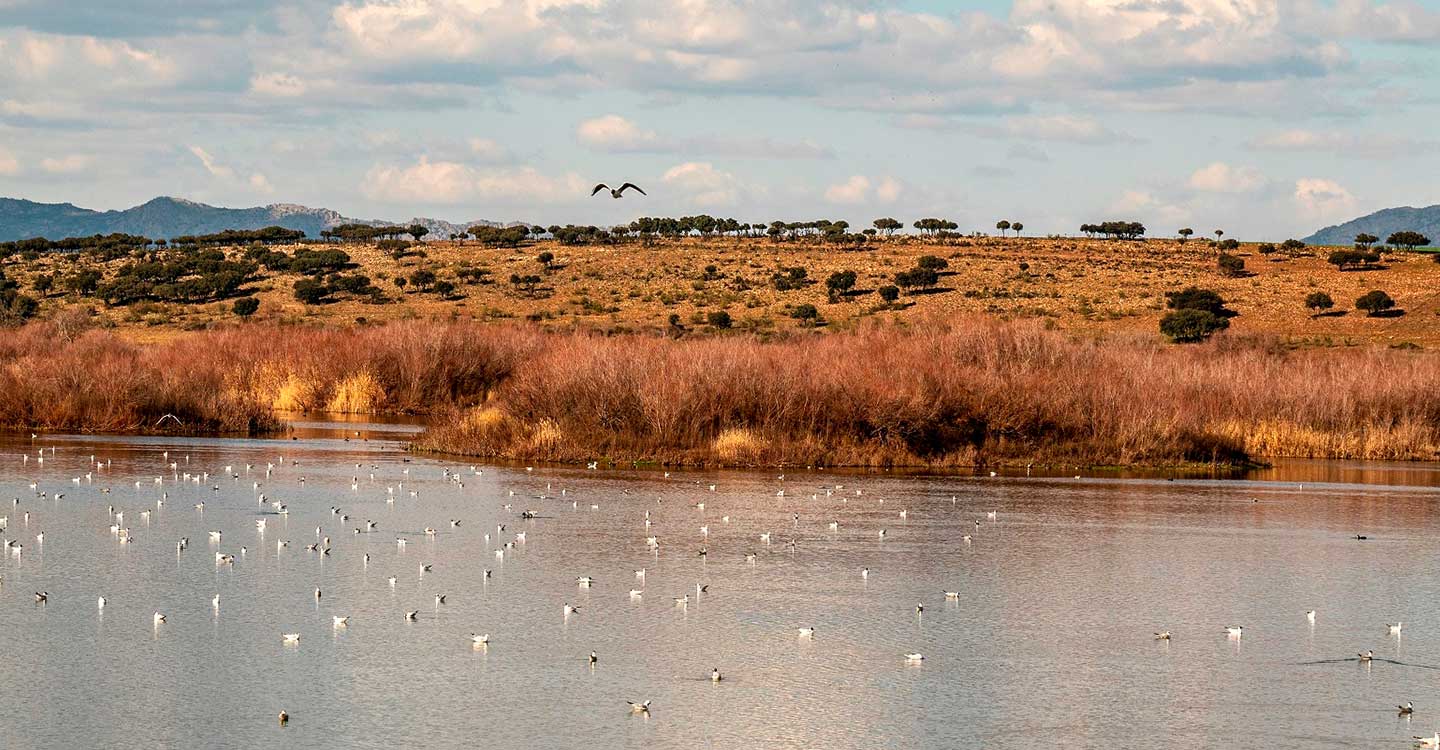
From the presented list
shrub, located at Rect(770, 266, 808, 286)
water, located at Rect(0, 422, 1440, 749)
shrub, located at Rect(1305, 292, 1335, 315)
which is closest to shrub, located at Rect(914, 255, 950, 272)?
shrub, located at Rect(770, 266, 808, 286)

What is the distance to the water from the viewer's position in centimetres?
1408

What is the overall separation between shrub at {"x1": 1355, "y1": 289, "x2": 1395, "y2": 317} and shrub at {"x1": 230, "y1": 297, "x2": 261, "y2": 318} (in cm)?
5471

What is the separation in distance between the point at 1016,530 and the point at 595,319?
179 ft

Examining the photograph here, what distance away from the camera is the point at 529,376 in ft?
126

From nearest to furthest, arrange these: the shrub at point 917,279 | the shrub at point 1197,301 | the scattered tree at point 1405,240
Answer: the shrub at point 1197,301
the shrub at point 917,279
the scattered tree at point 1405,240

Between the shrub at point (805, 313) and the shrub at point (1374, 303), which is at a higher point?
the shrub at point (1374, 303)

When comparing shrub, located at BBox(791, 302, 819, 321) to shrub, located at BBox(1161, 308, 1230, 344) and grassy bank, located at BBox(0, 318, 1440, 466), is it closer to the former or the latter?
shrub, located at BBox(1161, 308, 1230, 344)

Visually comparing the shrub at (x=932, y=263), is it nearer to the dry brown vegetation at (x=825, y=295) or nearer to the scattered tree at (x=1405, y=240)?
the dry brown vegetation at (x=825, y=295)

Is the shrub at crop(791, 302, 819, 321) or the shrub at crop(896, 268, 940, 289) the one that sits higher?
the shrub at crop(896, 268, 940, 289)

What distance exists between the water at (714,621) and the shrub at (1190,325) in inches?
1578

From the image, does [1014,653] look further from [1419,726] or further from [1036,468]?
[1036,468]

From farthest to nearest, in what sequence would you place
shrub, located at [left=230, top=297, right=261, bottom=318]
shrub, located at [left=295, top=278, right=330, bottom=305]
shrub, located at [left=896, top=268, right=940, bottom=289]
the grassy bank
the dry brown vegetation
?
shrub, located at [left=896, top=268, right=940, bottom=289], shrub, located at [left=295, top=278, right=330, bottom=305], shrub, located at [left=230, top=297, right=261, bottom=318], the dry brown vegetation, the grassy bank

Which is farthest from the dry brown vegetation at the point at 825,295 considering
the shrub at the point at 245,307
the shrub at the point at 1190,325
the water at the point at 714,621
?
the water at the point at 714,621

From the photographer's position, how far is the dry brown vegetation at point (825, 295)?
77000 millimetres
